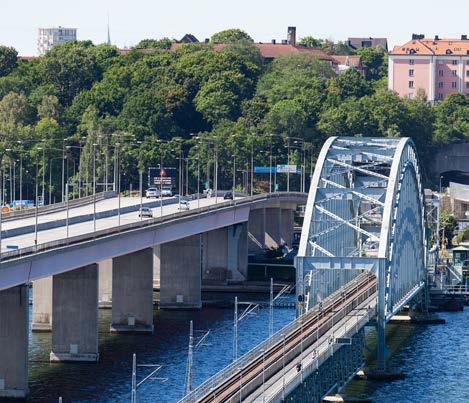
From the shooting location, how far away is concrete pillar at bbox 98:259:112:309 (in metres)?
148

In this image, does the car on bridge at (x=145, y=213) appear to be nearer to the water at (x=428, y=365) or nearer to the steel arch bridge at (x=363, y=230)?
the steel arch bridge at (x=363, y=230)

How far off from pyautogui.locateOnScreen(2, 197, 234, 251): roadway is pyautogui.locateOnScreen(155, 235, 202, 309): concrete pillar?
3711 mm

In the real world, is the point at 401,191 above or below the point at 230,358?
above

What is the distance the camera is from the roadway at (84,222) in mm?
125438

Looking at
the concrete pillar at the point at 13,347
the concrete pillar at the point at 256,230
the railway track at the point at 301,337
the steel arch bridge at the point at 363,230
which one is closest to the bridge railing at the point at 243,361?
the railway track at the point at 301,337

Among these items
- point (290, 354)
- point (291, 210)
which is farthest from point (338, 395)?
point (291, 210)

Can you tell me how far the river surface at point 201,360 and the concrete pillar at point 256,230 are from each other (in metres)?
41.2

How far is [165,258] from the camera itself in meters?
154

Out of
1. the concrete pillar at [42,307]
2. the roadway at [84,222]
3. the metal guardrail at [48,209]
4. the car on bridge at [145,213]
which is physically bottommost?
the concrete pillar at [42,307]

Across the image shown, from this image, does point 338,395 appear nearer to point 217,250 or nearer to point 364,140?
point 364,140

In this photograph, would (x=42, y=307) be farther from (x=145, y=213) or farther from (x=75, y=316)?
(x=145, y=213)

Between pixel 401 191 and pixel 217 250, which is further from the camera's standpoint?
pixel 217 250

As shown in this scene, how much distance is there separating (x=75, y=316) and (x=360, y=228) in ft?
71.1

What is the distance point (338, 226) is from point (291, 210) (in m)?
69.3
